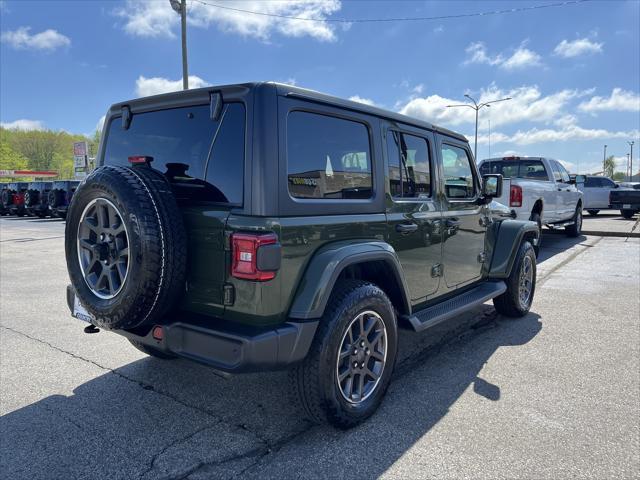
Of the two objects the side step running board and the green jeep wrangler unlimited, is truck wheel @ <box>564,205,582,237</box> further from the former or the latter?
the green jeep wrangler unlimited

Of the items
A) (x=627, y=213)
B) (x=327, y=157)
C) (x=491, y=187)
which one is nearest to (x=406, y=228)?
(x=327, y=157)

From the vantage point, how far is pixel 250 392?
3281 millimetres

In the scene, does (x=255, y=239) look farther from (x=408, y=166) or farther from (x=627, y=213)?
(x=627, y=213)

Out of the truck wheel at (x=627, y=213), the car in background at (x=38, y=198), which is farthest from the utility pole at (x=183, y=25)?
the truck wheel at (x=627, y=213)

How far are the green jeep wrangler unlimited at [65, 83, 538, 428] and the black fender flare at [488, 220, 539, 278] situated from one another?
5.84 ft

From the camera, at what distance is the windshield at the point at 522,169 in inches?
394

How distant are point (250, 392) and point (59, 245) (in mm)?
10257

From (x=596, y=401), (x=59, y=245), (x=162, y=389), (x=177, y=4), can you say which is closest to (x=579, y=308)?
(x=596, y=401)

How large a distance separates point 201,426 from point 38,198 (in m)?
23.3

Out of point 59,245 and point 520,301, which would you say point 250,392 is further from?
point 59,245

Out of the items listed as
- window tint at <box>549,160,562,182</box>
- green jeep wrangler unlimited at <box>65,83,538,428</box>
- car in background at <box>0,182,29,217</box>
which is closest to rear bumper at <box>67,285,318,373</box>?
green jeep wrangler unlimited at <box>65,83,538,428</box>

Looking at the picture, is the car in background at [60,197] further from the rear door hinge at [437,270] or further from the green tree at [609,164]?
the green tree at [609,164]

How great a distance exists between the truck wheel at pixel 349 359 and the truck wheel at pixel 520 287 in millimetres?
2429

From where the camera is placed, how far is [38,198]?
22.2m
